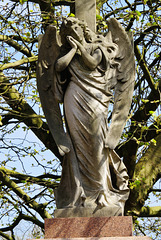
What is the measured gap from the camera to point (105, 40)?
732 cm

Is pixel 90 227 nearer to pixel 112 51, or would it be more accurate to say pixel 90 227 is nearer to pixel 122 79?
pixel 122 79

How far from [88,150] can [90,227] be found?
34.8 inches

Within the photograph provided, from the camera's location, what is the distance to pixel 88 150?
679cm

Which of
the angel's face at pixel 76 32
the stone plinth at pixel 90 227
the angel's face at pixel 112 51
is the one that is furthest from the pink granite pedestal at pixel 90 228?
the angel's face at pixel 76 32

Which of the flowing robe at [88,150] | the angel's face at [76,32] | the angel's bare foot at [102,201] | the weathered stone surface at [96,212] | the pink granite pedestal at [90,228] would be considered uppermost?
the angel's face at [76,32]

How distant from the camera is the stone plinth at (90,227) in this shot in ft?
21.0

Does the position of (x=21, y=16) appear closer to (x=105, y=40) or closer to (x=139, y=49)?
(x=139, y=49)

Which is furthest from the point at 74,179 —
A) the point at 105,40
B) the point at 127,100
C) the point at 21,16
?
the point at 21,16

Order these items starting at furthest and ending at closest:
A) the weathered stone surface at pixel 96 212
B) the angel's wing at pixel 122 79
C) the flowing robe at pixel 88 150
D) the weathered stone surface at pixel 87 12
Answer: the weathered stone surface at pixel 87 12 < the angel's wing at pixel 122 79 < the flowing robe at pixel 88 150 < the weathered stone surface at pixel 96 212

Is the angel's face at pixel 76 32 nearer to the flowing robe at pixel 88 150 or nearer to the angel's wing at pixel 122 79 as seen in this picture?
the flowing robe at pixel 88 150

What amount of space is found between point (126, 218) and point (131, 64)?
2.00 meters

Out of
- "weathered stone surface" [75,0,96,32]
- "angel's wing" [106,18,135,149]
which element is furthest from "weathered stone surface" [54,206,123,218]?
"weathered stone surface" [75,0,96,32]

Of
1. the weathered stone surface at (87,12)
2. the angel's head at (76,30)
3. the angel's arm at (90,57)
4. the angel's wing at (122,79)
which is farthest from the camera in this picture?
the weathered stone surface at (87,12)

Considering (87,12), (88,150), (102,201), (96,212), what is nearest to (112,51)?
(87,12)
